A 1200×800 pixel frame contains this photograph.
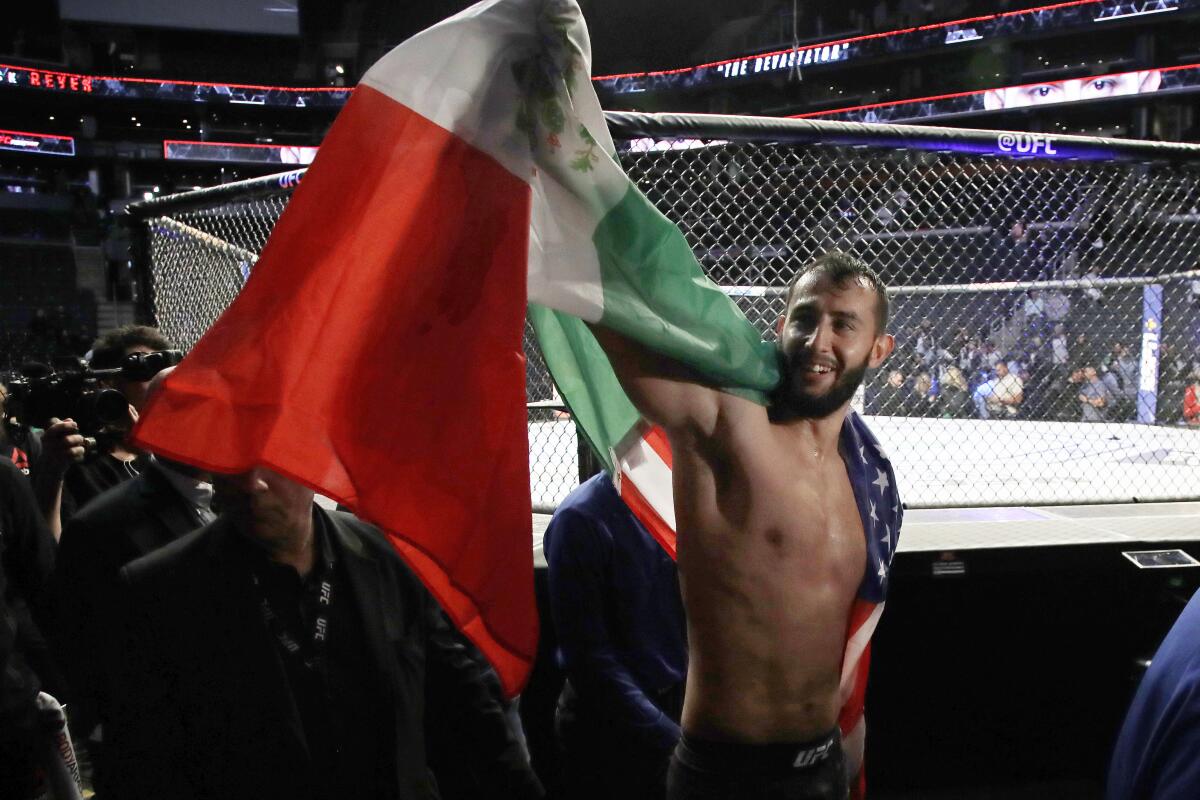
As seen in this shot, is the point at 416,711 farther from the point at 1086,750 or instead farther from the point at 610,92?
the point at 610,92

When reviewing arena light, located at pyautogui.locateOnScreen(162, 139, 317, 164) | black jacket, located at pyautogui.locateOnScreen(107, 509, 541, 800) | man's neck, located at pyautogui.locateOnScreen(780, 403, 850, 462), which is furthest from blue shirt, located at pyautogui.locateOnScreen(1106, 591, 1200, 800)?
arena light, located at pyautogui.locateOnScreen(162, 139, 317, 164)

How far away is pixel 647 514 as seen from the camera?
181cm

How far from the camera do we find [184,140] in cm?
2531

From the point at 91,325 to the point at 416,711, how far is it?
70.2 feet

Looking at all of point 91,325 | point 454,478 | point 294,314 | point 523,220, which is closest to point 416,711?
point 454,478

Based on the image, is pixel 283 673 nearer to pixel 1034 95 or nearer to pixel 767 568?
pixel 767 568

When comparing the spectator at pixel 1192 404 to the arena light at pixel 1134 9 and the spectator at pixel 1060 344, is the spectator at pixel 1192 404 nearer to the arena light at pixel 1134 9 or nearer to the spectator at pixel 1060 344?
the spectator at pixel 1060 344

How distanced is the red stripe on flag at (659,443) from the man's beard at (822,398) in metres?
0.27

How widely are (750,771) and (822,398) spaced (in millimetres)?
670

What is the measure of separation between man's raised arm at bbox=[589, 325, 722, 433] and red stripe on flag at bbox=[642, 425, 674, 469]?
251 mm

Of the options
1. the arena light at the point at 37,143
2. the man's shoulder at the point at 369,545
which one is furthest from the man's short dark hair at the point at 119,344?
the arena light at the point at 37,143

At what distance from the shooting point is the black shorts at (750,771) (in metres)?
1.56

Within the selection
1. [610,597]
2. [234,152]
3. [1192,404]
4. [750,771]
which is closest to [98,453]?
[610,597]

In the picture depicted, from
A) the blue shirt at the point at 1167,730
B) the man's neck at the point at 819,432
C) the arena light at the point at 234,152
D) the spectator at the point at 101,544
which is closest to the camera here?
the blue shirt at the point at 1167,730
